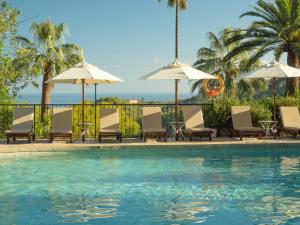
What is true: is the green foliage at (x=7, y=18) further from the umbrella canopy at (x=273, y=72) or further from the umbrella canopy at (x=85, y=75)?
the umbrella canopy at (x=273, y=72)

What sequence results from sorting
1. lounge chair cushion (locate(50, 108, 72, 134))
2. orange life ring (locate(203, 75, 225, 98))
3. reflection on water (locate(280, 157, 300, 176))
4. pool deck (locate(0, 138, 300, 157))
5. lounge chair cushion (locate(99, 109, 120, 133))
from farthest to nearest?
1. orange life ring (locate(203, 75, 225, 98))
2. lounge chair cushion (locate(99, 109, 120, 133))
3. lounge chair cushion (locate(50, 108, 72, 134))
4. pool deck (locate(0, 138, 300, 157))
5. reflection on water (locate(280, 157, 300, 176))

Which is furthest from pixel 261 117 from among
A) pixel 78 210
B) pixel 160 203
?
pixel 78 210

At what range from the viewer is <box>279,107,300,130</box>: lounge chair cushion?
1402 cm

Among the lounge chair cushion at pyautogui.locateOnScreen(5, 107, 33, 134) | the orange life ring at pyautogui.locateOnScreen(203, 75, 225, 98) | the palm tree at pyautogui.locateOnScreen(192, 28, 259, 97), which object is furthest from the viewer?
the palm tree at pyautogui.locateOnScreen(192, 28, 259, 97)

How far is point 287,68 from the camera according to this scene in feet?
46.3

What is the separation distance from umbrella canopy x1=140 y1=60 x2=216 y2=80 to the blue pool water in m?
2.06

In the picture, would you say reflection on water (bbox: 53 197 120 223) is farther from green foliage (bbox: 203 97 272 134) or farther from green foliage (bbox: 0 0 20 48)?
green foliage (bbox: 0 0 20 48)

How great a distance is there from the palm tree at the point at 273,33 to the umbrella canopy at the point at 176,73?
416 inches

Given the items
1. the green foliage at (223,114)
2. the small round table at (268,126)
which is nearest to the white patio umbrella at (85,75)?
the green foliage at (223,114)

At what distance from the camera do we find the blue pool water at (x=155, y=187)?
6754 millimetres

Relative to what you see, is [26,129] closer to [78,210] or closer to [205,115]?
[205,115]

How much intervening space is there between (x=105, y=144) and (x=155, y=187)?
4.25 meters

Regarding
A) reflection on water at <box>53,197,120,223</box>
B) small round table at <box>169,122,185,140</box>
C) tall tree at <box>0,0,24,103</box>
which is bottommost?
reflection on water at <box>53,197,120,223</box>

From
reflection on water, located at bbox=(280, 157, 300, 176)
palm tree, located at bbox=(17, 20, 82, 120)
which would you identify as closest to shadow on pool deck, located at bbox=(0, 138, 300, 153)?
reflection on water, located at bbox=(280, 157, 300, 176)
